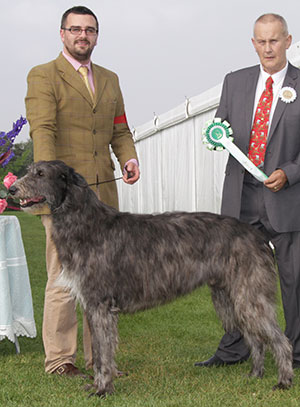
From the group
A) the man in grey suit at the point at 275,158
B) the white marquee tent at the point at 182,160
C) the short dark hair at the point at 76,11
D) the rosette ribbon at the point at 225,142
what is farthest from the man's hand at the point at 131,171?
the white marquee tent at the point at 182,160

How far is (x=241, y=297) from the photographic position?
429cm

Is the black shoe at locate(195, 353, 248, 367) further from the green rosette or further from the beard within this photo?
the beard

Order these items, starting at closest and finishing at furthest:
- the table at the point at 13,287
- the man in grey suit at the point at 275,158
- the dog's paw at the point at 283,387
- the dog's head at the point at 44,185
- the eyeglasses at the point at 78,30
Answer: the dog's head at the point at 44,185, the dog's paw at the point at 283,387, the man in grey suit at the point at 275,158, the eyeglasses at the point at 78,30, the table at the point at 13,287

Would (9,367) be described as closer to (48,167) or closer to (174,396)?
(174,396)

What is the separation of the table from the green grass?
0.27 meters

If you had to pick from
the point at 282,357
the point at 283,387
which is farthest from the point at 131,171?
the point at 283,387

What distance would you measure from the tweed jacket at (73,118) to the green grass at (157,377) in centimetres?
134

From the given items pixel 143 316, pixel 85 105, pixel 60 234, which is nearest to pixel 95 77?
pixel 85 105

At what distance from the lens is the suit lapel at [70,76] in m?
4.59

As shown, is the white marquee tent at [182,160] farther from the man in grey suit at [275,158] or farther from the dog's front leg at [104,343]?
the dog's front leg at [104,343]

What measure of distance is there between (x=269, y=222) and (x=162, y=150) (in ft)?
47.3

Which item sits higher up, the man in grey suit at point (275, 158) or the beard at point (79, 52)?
the beard at point (79, 52)

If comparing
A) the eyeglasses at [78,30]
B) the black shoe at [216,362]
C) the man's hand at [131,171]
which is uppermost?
the eyeglasses at [78,30]

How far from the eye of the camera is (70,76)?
459 centimetres
